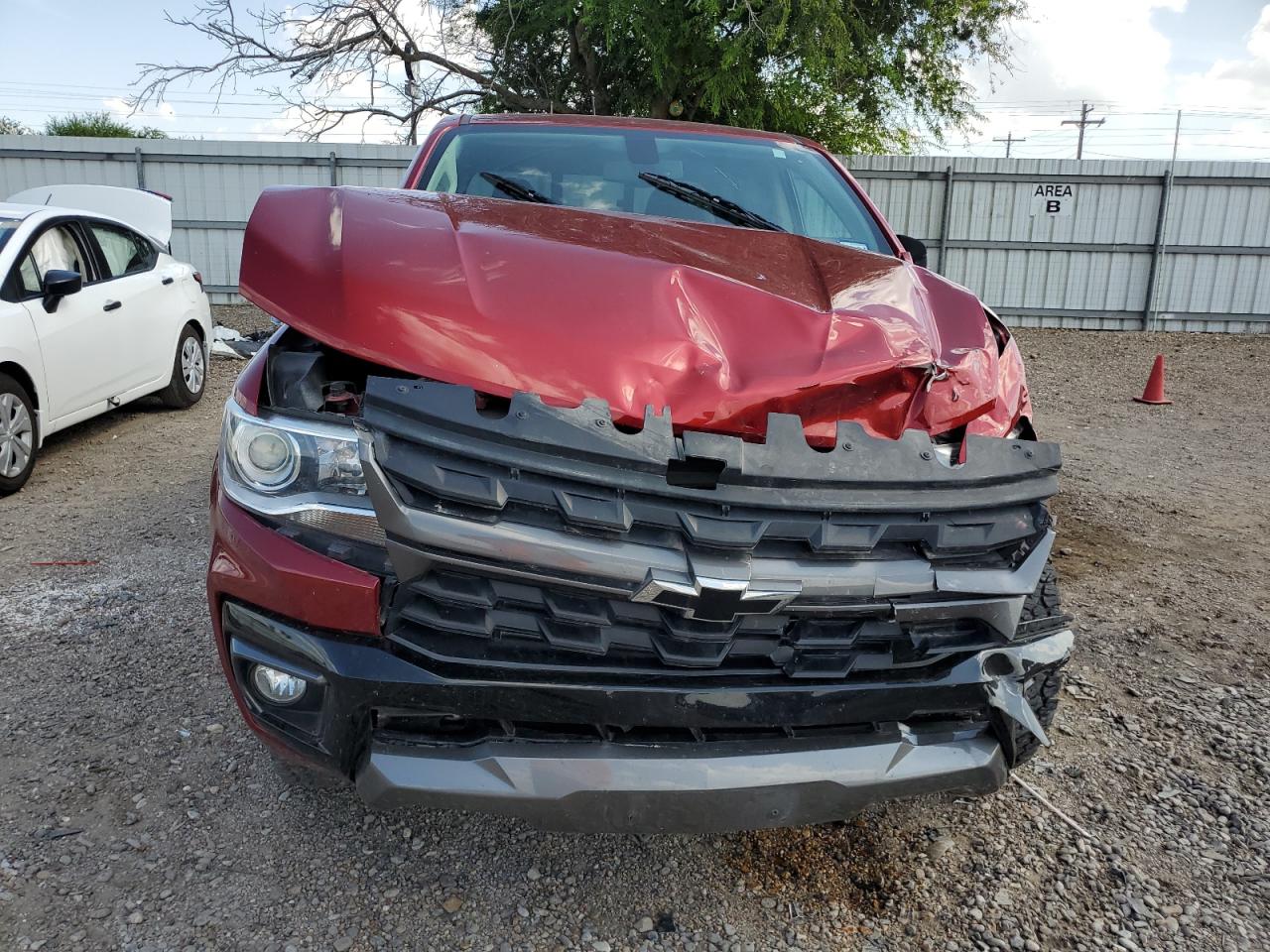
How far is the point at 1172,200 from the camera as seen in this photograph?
13430mm

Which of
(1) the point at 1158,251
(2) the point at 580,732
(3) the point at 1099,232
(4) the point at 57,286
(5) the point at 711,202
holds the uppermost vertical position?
(5) the point at 711,202

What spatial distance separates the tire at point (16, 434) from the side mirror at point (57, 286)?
0.54 m

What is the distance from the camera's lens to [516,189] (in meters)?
2.98

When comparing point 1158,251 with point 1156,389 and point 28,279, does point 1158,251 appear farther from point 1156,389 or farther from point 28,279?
point 28,279

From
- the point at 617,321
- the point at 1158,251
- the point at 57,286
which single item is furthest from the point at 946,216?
the point at 617,321

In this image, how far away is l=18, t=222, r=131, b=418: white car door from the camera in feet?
17.5

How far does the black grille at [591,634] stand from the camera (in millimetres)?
1662

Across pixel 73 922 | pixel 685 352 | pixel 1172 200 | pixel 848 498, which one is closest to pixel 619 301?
pixel 685 352

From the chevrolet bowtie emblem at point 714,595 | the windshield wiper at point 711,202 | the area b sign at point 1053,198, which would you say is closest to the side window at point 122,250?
the windshield wiper at point 711,202

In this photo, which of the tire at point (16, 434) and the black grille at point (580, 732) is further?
the tire at point (16, 434)

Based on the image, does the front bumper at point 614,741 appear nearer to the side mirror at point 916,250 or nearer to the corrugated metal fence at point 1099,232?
the side mirror at point 916,250


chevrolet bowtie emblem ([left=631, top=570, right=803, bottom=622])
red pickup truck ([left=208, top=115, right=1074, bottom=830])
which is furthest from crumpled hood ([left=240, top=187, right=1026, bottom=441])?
chevrolet bowtie emblem ([left=631, top=570, right=803, bottom=622])

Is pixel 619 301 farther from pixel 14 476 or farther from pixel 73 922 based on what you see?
pixel 14 476

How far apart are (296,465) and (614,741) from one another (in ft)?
2.65
